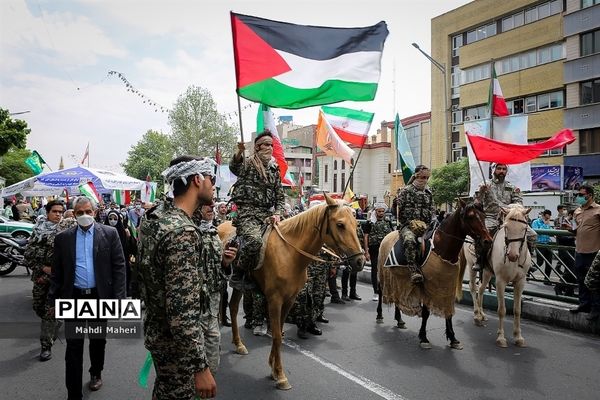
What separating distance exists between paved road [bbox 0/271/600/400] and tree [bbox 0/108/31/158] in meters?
13.0

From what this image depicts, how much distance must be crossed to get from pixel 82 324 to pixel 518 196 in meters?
6.97

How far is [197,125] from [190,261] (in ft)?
156

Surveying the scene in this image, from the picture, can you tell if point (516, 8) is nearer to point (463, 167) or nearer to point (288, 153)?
point (463, 167)

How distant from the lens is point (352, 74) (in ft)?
21.3

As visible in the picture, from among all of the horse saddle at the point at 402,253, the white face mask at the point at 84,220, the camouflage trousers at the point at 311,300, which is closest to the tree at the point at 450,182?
the horse saddle at the point at 402,253

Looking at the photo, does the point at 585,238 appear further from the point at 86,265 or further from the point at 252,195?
the point at 86,265

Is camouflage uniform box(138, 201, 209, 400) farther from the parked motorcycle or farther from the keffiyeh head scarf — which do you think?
the parked motorcycle

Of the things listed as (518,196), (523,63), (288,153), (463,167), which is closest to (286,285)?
(518,196)

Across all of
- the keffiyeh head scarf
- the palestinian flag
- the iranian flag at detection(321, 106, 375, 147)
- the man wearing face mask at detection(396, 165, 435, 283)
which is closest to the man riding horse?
the man wearing face mask at detection(396, 165, 435, 283)

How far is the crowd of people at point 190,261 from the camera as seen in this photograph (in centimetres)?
232

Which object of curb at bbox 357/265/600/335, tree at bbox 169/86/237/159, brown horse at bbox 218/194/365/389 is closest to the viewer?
brown horse at bbox 218/194/365/389

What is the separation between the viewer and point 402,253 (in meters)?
6.89

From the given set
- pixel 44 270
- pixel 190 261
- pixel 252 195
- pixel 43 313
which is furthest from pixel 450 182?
pixel 190 261

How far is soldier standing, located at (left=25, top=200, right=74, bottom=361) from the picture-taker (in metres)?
5.47
